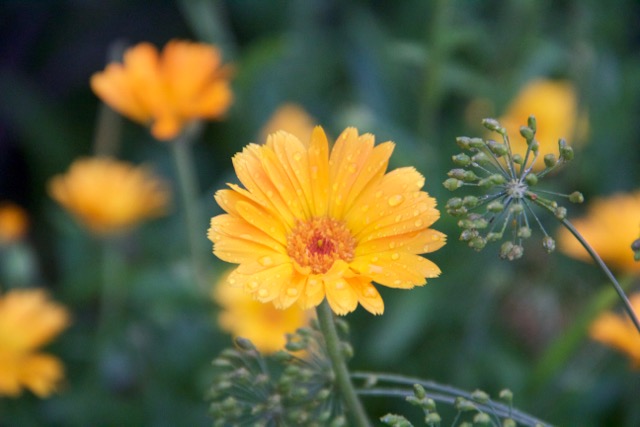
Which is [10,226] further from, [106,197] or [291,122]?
[291,122]

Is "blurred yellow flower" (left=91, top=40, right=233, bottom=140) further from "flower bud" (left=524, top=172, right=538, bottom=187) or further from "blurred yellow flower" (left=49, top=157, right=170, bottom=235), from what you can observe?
"flower bud" (left=524, top=172, right=538, bottom=187)

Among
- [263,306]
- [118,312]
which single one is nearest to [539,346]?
[263,306]

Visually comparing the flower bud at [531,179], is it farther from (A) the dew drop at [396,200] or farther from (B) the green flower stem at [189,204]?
(B) the green flower stem at [189,204]

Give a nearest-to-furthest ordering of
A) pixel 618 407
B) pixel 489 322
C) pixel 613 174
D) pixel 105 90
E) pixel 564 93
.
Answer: pixel 105 90
pixel 618 407
pixel 489 322
pixel 613 174
pixel 564 93

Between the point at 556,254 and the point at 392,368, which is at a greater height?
the point at 556,254

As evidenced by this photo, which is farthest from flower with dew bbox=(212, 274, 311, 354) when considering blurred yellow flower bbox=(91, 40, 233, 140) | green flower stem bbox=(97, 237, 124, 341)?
blurred yellow flower bbox=(91, 40, 233, 140)

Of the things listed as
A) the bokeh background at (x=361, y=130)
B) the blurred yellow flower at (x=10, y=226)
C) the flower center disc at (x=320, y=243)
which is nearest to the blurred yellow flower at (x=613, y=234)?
the bokeh background at (x=361, y=130)

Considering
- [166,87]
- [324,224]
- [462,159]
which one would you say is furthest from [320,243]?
[166,87]

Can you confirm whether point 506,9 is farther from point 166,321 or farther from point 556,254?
point 166,321
